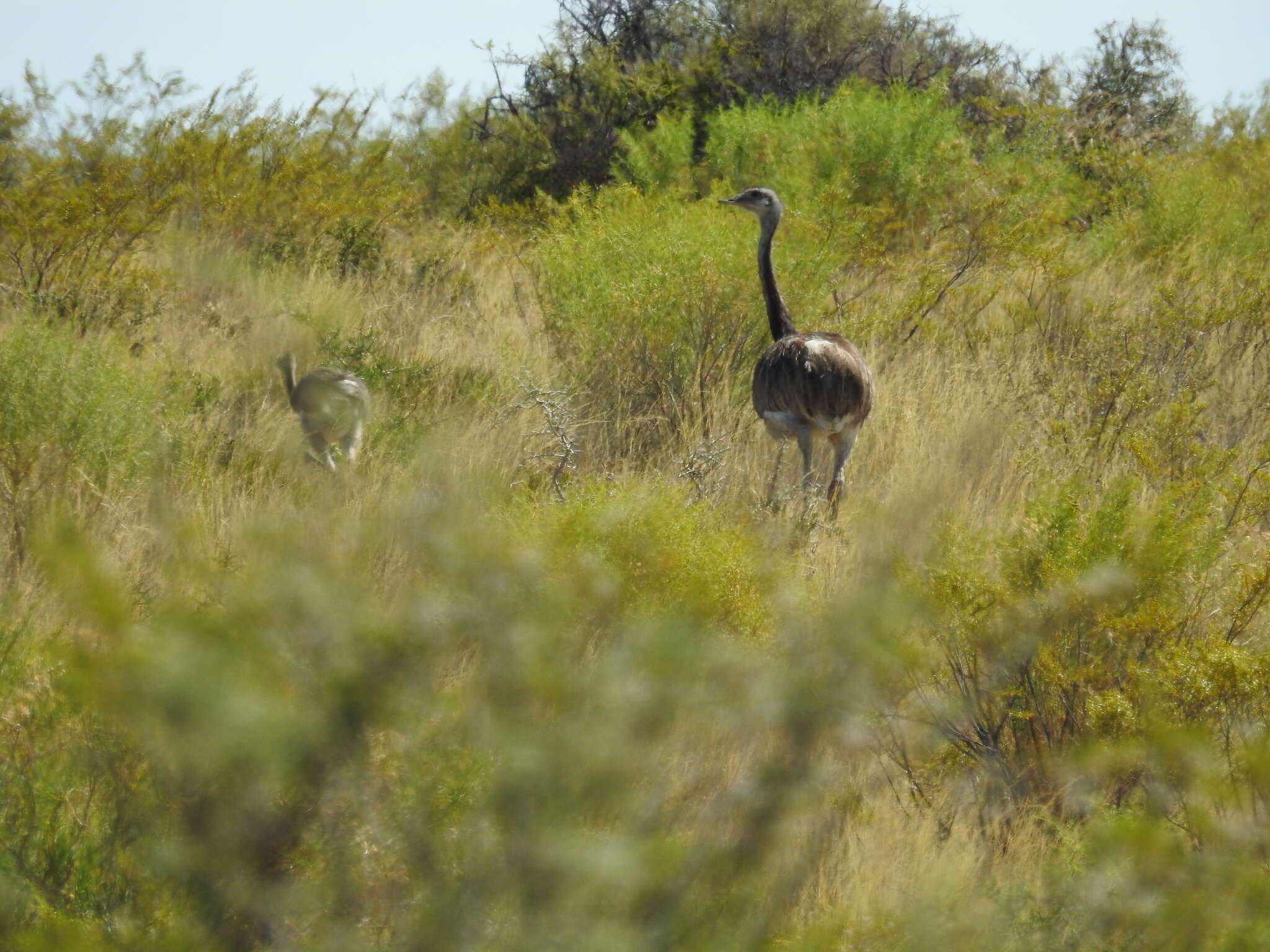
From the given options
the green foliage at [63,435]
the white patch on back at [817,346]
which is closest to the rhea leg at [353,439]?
the green foliage at [63,435]

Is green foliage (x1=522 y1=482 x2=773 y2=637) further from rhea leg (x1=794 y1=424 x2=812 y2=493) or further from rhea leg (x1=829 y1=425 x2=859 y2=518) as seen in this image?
rhea leg (x1=829 y1=425 x2=859 y2=518)

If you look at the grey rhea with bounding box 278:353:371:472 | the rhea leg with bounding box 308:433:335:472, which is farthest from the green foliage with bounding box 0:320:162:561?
the grey rhea with bounding box 278:353:371:472

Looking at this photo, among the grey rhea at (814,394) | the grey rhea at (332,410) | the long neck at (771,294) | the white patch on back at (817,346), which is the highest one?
the long neck at (771,294)

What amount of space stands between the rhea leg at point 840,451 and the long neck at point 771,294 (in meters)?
0.67

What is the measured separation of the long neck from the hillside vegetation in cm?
43

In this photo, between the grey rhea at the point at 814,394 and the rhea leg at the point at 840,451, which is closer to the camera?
the grey rhea at the point at 814,394

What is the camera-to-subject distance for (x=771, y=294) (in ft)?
22.1

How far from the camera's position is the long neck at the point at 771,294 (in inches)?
262

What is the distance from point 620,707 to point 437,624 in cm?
34

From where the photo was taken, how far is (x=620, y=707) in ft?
6.95

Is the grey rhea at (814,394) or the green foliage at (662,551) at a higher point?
the grey rhea at (814,394)

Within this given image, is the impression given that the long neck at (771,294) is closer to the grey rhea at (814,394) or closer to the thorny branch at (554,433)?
the grey rhea at (814,394)

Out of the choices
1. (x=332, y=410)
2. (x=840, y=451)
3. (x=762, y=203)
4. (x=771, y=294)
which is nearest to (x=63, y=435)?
(x=332, y=410)

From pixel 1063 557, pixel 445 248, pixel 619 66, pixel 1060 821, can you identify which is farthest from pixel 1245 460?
pixel 619 66
